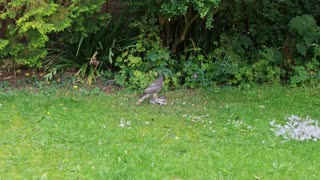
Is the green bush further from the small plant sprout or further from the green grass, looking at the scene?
the small plant sprout

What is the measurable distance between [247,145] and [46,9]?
3363 millimetres

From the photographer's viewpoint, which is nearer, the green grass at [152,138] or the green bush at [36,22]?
the green grass at [152,138]

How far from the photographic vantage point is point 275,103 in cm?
608

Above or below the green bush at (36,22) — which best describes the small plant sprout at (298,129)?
below

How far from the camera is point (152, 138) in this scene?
4664 millimetres

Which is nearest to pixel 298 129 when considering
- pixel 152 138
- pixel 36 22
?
pixel 152 138

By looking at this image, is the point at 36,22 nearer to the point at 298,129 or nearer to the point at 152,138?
the point at 152,138

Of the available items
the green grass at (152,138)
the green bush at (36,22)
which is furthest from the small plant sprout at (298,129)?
the green bush at (36,22)

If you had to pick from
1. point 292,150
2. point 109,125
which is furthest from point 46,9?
point 292,150

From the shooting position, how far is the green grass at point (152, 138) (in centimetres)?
392

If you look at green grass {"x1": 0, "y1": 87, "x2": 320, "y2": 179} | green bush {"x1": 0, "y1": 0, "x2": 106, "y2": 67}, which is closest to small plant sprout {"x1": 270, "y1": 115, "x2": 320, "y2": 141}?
green grass {"x1": 0, "y1": 87, "x2": 320, "y2": 179}

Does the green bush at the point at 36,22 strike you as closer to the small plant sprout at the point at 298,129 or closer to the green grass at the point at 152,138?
the green grass at the point at 152,138

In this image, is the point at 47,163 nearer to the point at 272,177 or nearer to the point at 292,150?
the point at 272,177

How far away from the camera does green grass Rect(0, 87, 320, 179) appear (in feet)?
12.8
